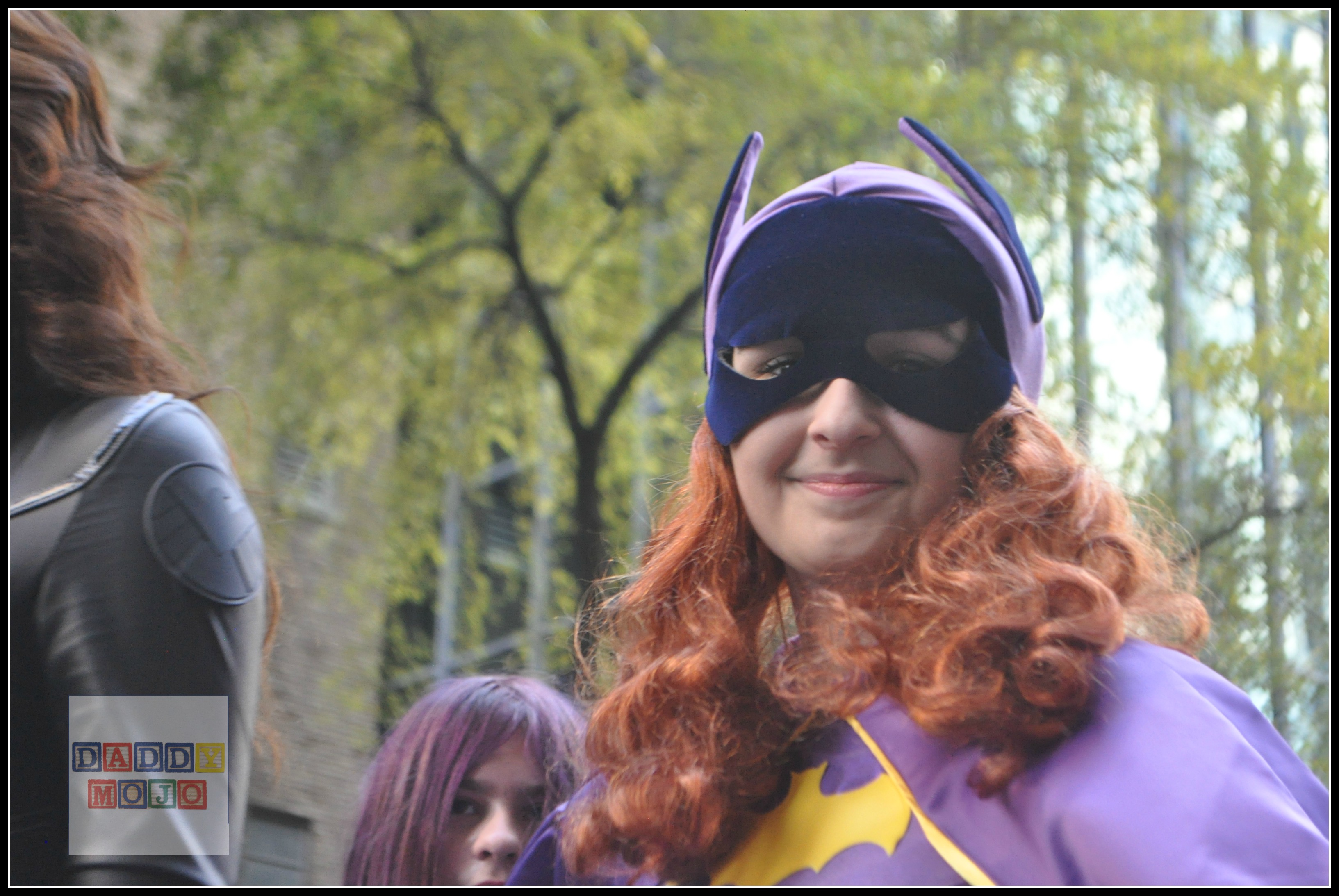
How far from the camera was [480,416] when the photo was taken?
9.15 meters

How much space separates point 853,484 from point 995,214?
46cm

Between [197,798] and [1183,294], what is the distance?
7255 millimetres

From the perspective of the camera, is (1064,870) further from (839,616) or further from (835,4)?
(835,4)

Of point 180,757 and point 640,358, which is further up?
point 640,358

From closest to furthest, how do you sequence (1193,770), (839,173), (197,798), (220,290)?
(1193,770)
(197,798)
(839,173)
(220,290)

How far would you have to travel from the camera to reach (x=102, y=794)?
5.47ft

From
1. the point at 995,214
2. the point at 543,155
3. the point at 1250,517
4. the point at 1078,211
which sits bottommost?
the point at 1250,517

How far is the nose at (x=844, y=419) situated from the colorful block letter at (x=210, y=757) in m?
0.82

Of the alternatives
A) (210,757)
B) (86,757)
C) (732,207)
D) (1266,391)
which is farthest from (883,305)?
(1266,391)

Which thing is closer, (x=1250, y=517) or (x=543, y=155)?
(x=1250, y=517)

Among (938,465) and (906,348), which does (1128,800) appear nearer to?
(938,465)

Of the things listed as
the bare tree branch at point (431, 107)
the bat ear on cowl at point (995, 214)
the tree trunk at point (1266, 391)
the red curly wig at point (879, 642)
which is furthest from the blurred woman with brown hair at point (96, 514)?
the bare tree branch at point (431, 107)

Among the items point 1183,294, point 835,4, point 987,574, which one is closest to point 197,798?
point 987,574

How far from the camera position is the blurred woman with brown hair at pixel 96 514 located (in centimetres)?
168
